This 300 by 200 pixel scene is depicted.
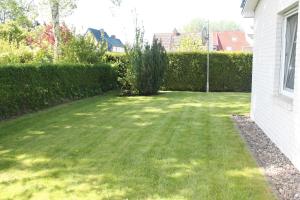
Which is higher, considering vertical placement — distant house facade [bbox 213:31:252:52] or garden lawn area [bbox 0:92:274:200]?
distant house facade [bbox 213:31:252:52]

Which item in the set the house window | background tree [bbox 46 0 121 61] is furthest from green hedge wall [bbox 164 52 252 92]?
the house window

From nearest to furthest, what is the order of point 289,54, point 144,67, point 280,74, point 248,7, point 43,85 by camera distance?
point 289,54
point 280,74
point 248,7
point 43,85
point 144,67

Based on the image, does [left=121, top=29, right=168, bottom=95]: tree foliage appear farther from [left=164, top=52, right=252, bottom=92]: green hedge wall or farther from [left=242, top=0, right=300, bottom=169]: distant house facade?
[left=242, top=0, right=300, bottom=169]: distant house facade

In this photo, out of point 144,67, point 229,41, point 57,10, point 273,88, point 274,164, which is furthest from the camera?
point 229,41

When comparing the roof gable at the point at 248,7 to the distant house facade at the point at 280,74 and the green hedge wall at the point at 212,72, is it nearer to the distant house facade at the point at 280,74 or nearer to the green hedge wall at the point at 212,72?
the distant house facade at the point at 280,74

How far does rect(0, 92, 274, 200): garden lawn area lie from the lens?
15.6 feet

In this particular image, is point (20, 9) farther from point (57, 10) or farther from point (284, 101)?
point (284, 101)

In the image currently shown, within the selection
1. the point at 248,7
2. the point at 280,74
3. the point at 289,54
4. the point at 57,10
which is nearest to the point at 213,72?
the point at 57,10

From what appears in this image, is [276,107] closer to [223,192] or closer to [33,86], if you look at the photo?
Result: [223,192]

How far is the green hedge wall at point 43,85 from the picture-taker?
1024 cm

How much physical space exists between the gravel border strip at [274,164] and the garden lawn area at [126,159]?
15 cm

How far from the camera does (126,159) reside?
245 inches

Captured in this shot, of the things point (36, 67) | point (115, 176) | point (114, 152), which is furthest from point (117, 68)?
point (115, 176)

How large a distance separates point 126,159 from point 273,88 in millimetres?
3243
